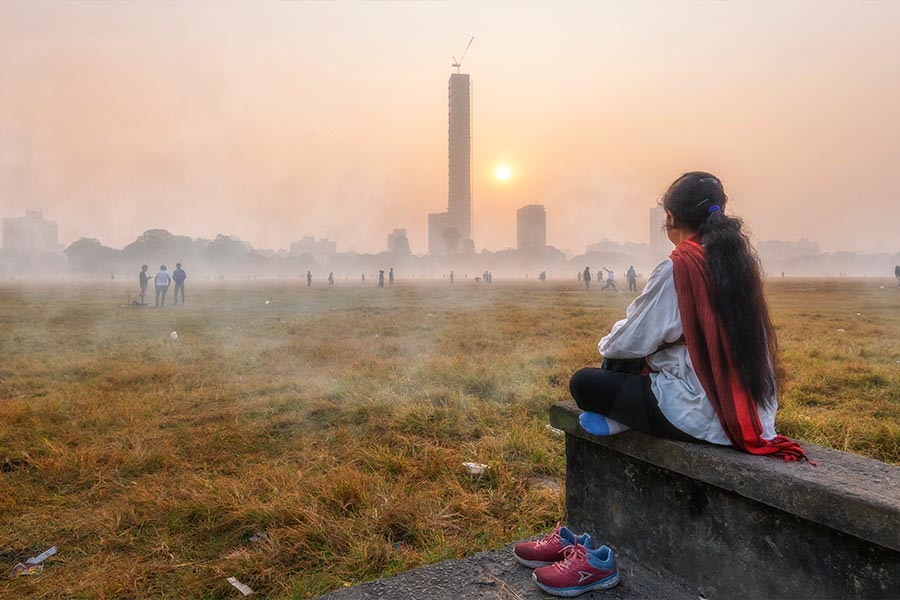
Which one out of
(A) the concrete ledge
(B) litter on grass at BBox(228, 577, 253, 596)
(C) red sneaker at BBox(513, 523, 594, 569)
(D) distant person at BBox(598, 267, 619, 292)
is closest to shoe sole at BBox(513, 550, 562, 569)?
(C) red sneaker at BBox(513, 523, 594, 569)

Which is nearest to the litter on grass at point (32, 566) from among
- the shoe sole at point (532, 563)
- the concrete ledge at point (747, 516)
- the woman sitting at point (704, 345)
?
the shoe sole at point (532, 563)

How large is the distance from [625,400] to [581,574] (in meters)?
0.82

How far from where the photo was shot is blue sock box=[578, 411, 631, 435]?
245 cm

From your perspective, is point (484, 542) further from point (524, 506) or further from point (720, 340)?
point (720, 340)

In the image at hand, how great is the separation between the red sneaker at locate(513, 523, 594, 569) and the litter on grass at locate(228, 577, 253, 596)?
1.42 meters

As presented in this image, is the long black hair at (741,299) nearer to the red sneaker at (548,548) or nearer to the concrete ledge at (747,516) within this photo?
the concrete ledge at (747,516)

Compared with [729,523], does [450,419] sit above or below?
below

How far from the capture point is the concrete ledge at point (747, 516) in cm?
176

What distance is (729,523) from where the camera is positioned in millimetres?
2131

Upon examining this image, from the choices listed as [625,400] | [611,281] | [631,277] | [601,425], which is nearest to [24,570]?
[601,425]

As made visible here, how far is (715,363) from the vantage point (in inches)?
85.2

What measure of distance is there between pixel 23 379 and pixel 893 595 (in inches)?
384

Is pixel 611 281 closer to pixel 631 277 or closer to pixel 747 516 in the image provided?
pixel 631 277

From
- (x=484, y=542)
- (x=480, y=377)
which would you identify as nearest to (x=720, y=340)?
(x=484, y=542)
